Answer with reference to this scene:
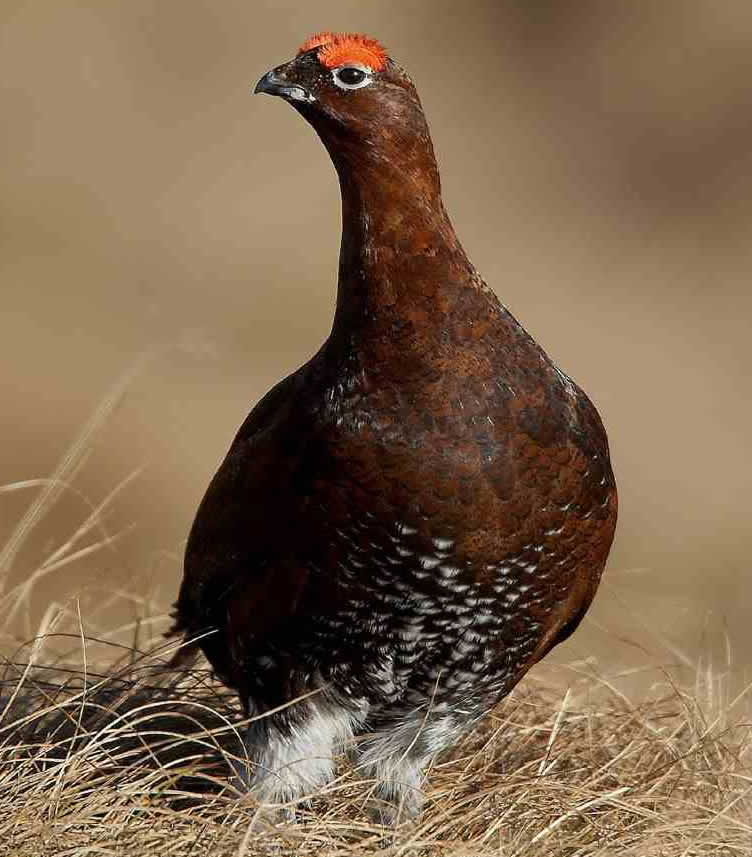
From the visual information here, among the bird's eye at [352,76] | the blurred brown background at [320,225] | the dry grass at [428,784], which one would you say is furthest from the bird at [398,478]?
the blurred brown background at [320,225]

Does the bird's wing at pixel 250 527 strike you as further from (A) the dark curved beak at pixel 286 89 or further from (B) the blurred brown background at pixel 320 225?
(B) the blurred brown background at pixel 320 225

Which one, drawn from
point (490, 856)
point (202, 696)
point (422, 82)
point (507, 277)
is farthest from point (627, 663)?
point (422, 82)

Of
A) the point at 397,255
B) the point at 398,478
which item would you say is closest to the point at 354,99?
the point at 397,255

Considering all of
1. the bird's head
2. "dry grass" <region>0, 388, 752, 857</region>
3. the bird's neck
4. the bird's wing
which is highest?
the bird's head

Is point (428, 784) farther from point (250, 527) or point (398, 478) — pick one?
point (398, 478)

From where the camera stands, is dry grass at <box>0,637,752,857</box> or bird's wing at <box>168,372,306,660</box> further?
bird's wing at <box>168,372,306,660</box>

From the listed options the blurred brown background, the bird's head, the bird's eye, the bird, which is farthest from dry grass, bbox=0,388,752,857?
the blurred brown background

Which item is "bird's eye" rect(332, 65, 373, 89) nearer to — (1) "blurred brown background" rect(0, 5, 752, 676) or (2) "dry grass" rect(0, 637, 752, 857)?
(2) "dry grass" rect(0, 637, 752, 857)

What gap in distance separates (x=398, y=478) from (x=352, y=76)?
2.85 ft

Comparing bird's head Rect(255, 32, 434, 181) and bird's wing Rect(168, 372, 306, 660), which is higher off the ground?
bird's head Rect(255, 32, 434, 181)

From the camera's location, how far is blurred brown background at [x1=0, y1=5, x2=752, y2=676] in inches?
444

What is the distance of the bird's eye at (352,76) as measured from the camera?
11.9ft

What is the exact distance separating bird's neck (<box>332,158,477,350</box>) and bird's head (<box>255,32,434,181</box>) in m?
0.04

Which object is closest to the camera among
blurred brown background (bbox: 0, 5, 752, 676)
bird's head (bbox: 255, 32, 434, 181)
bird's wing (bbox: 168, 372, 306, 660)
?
bird's head (bbox: 255, 32, 434, 181)
